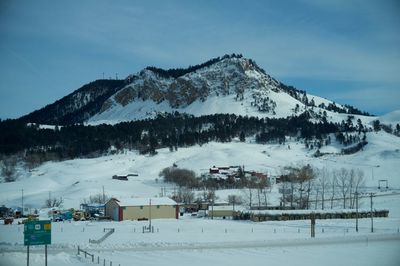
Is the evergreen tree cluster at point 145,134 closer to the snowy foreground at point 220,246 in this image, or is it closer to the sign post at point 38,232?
the snowy foreground at point 220,246

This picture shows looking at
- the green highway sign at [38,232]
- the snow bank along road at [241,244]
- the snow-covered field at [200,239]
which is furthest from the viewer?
the snow bank along road at [241,244]

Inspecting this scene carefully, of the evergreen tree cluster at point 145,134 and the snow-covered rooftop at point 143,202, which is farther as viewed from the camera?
the evergreen tree cluster at point 145,134

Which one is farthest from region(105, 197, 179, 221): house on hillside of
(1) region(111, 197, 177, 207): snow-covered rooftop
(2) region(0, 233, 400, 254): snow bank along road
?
(2) region(0, 233, 400, 254): snow bank along road

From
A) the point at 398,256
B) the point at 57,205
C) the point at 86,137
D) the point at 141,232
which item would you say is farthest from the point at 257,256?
the point at 86,137

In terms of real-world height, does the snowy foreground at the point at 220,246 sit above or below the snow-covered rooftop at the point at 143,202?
below

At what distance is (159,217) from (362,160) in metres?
74.0

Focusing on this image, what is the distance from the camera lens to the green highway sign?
21.0 m

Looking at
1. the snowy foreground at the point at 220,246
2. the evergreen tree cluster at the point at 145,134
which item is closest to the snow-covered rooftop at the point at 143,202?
the snowy foreground at the point at 220,246

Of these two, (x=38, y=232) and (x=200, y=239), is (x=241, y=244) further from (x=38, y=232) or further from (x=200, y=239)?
(x=38, y=232)

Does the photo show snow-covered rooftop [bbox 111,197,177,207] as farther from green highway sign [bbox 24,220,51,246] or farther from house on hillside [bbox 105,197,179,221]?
green highway sign [bbox 24,220,51,246]

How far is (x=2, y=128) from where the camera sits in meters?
138

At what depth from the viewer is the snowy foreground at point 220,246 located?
80.5 ft

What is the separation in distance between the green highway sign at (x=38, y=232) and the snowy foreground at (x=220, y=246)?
271 cm

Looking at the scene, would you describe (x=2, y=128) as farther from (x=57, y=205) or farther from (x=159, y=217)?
(x=159, y=217)
